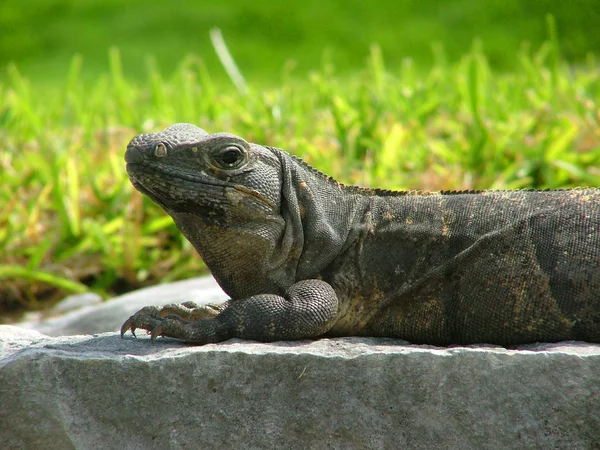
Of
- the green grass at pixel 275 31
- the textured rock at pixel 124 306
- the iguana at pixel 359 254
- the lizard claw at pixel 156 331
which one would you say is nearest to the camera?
the lizard claw at pixel 156 331

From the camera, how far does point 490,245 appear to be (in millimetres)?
4039

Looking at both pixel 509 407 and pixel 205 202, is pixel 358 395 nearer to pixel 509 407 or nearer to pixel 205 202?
pixel 509 407

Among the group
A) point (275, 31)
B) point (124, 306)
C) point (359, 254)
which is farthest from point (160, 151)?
point (275, 31)

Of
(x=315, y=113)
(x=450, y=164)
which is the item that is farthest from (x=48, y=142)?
(x=450, y=164)

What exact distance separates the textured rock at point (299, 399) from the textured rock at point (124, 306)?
6.12ft

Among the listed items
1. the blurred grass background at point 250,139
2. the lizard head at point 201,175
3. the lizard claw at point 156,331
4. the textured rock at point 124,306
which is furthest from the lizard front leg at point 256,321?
the blurred grass background at point 250,139

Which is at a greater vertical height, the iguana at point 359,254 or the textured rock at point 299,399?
the iguana at point 359,254

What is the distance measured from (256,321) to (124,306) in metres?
1.93

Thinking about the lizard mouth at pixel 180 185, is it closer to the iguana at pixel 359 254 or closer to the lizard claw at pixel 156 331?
the iguana at pixel 359 254

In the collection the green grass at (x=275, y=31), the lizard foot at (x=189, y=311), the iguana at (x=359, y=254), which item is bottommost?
the lizard foot at (x=189, y=311)

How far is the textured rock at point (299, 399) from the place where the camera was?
3.45 meters

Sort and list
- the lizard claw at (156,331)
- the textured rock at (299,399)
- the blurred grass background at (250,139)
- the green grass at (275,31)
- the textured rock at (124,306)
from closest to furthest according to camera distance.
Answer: the textured rock at (299,399) → the lizard claw at (156,331) → the textured rock at (124,306) → the blurred grass background at (250,139) → the green grass at (275,31)

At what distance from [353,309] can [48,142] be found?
4.36m

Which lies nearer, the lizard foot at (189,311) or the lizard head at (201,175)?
the lizard head at (201,175)
